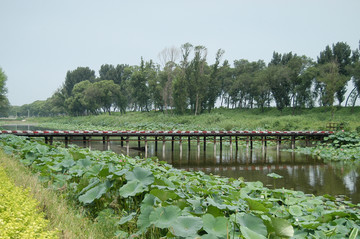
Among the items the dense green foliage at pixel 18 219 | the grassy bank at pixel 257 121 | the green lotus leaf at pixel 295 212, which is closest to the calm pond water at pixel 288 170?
the green lotus leaf at pixel 295 212

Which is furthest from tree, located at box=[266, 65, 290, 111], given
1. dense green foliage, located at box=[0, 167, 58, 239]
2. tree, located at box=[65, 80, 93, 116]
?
dense green foliage, located at box=[0, 167, 58, 239]

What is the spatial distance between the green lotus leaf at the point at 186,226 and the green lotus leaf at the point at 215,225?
6cm

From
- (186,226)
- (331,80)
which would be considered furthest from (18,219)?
(331,80)

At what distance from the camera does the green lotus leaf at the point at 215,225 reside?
230cm

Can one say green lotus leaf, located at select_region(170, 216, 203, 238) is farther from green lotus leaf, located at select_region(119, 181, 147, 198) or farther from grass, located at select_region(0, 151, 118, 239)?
green lotus leaf, located at select_region(119, 181, 147, 198)

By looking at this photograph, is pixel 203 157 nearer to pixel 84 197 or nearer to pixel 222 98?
pixel 84 197

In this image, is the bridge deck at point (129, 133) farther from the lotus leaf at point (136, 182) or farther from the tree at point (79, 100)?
the tree at point (79, 100)

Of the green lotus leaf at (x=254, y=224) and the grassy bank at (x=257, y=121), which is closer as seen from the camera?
the green lotus leaf at (x=254, y=224)

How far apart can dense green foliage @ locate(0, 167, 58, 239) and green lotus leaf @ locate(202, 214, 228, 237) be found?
1.11 metres

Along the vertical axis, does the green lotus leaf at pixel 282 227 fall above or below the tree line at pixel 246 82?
below

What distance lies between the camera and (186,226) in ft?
7.84

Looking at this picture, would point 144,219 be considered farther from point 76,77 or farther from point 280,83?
point 76,77

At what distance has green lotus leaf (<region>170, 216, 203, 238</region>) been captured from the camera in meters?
2.30

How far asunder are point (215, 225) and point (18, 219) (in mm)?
1463
